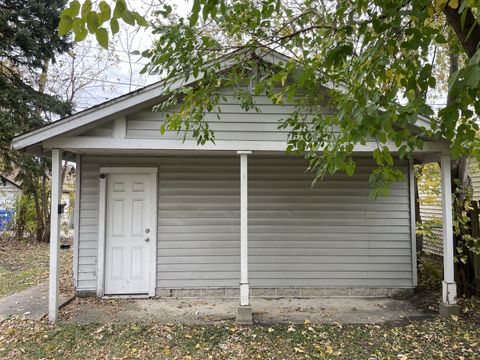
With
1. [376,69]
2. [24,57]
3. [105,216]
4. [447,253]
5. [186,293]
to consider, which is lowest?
[186,293]

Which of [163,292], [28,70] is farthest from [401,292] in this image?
[28,70]

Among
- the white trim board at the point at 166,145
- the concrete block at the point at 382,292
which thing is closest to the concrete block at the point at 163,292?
the white trim board at the point at 166,145

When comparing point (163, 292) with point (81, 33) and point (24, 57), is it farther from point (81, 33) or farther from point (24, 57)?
point (24, 57)

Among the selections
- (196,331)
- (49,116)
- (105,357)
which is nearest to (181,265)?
(196,331)

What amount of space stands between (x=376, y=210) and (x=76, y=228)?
17.4ft

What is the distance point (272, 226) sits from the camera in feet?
20.2

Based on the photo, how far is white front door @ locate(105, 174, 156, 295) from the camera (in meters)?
5.93

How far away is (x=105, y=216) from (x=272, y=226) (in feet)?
9.58

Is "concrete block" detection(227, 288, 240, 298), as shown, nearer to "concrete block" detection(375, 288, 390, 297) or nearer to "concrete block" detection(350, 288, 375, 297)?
"concrete block" detection(350, 288, 375, 297)

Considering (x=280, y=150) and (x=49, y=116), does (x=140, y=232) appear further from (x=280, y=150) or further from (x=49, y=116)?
(x=49, y=116)

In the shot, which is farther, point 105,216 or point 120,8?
point 105,216

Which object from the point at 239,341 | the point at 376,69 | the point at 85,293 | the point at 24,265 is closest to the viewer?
the point at 376,69

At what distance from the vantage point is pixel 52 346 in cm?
413

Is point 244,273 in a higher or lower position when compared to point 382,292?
higher
